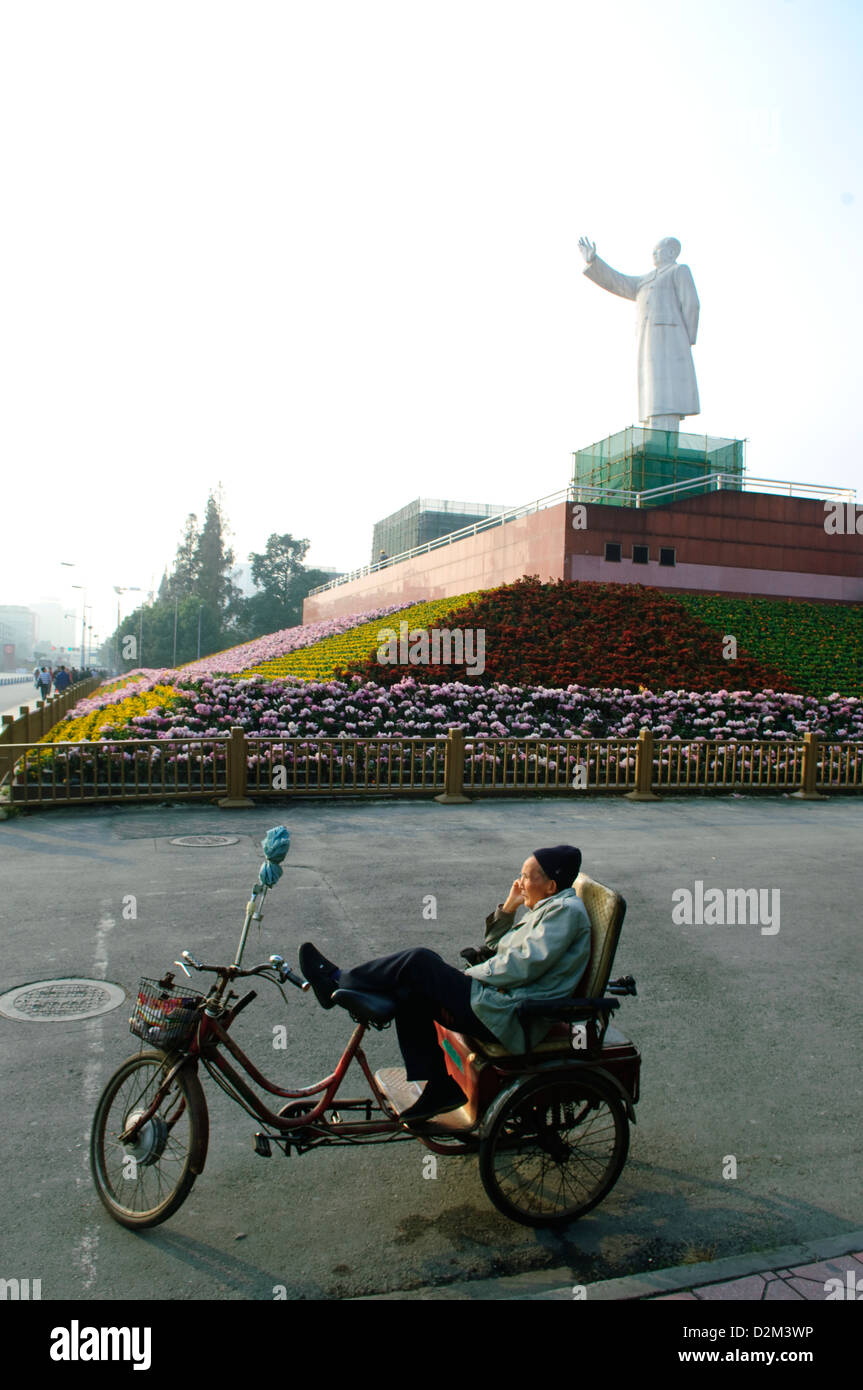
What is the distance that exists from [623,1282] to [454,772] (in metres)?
10.9

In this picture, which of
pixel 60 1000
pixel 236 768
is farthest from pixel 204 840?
pixel 60 1000

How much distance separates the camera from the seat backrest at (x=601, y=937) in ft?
12.6

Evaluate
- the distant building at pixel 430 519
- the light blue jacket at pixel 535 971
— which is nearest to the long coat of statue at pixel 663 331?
the light blue jacket at pixel 535 971

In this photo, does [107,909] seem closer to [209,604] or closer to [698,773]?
[698,773]

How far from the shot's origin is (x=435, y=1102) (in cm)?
370

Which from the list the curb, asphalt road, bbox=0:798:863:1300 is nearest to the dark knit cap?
asphalt road, bbox=0:798:863:1300

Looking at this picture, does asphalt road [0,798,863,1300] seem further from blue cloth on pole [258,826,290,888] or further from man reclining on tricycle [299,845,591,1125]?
blue cloth on pole [258,826,290,888]

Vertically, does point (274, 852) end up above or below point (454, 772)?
above

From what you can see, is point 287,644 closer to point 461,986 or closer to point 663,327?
point 663,327

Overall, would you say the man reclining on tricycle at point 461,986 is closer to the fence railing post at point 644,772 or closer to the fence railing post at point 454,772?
the fence railing post at point 454,772

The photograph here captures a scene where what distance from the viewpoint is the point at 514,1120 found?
3709 millimetres

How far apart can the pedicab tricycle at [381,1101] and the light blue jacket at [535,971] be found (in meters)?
0.07
